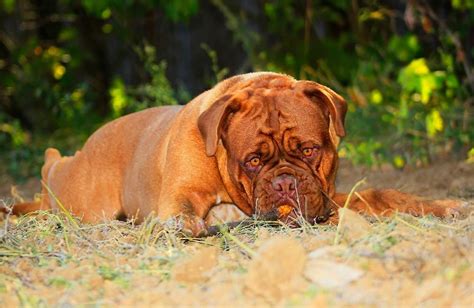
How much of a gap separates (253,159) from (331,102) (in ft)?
1.85

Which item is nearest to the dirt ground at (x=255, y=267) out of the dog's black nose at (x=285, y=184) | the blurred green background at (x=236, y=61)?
the dog's black nose at (x=285, y=184)

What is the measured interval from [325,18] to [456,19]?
3.08 metres

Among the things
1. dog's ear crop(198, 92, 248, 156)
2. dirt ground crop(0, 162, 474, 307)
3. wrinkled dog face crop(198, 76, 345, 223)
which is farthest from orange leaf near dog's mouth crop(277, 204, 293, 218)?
dog's ear crop(198, 92, 248, 156)

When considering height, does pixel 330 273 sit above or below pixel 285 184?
above

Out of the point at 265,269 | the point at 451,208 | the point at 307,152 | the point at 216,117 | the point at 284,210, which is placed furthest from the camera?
the point at 451,208

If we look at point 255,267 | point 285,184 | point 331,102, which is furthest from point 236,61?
point 255,267

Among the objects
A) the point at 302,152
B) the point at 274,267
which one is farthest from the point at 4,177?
the point at 274,267

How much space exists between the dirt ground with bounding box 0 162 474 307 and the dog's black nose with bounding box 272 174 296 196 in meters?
0.35

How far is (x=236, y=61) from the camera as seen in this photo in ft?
40.8

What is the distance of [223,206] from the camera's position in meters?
5.70

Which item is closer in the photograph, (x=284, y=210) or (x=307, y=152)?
(x=284, y=210)

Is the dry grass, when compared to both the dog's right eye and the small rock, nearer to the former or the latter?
the small rock

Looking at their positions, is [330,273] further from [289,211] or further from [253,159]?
[253,159]

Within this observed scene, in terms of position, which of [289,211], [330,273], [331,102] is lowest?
[289,211]
